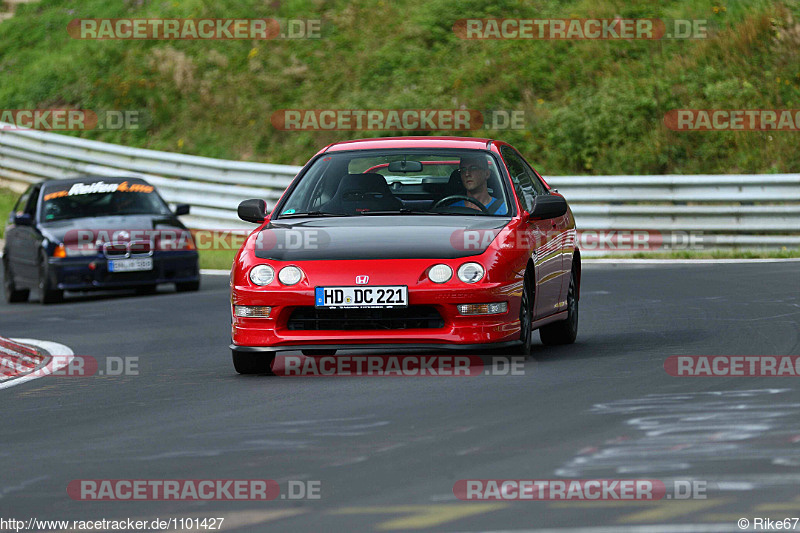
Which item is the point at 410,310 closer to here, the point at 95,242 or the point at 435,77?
the point at 95,242

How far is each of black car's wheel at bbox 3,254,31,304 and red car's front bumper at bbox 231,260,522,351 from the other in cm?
1074

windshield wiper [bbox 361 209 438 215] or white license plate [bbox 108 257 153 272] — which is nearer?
windshield wiper [bbox 361 209 438 215]

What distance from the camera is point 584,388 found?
8.53m

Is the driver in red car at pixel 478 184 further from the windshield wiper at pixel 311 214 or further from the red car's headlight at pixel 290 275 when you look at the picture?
the red car's headlight at pixel 290 275

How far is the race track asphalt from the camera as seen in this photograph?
18.1 feet

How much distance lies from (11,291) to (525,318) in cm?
1131

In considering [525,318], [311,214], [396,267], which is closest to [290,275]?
[396,267]

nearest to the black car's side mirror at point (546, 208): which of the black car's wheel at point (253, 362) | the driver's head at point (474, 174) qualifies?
the driver's head at point (474, 174)

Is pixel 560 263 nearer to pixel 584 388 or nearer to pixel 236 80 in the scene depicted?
pixel 584 388

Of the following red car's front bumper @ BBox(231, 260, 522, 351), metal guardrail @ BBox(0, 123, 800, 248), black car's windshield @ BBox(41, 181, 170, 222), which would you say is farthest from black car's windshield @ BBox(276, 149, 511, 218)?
metal guardrail @ BBox(0, 123, 800, 248)

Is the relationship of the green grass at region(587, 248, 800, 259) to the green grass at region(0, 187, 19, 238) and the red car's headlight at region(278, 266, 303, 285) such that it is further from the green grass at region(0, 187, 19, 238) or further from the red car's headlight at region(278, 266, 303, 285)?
the red car's headlight at region(278, 266, 303, 285)

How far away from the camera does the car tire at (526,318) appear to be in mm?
9672

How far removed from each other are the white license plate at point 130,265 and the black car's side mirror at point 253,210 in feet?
26.9

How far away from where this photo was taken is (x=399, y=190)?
10742 millimetres
